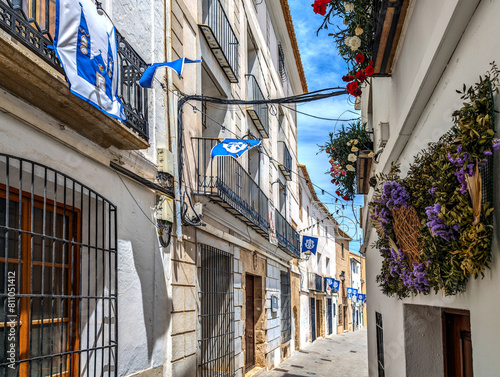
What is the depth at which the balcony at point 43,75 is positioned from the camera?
3.48 metres

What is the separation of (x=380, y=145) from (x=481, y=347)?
11.6 ft

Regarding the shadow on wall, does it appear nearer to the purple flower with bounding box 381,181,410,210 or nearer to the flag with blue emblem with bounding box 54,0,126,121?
the flag with blue emblem with bounding box 54,0,126,121

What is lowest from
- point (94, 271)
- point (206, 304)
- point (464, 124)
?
point (206, 304)

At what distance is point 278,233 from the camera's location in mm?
14461

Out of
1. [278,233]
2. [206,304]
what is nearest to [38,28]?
[206,304]

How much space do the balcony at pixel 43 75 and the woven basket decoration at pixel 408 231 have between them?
2571 millimetres

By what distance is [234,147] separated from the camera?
723 centimetres

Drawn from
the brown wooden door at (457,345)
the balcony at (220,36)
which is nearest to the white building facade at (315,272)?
the balcony at (220,36)

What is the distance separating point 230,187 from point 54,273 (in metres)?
4.99

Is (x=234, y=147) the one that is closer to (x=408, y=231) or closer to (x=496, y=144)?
(x=408, y=231)

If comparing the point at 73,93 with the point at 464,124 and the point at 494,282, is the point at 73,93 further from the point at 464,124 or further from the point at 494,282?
the point at 494,282

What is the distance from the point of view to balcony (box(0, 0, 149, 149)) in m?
3.48

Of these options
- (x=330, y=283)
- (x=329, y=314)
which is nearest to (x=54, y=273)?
(x=330, y=283)

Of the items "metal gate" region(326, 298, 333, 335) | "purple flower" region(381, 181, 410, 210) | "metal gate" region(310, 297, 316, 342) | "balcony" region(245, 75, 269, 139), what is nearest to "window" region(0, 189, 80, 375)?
"purple flower" region(381, 181, 410, 210)
